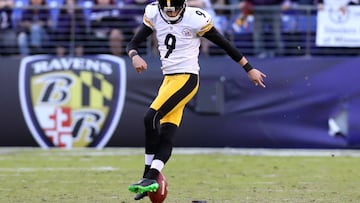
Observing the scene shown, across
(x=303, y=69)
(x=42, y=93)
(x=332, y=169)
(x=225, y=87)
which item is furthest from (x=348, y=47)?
(x=42, y=93)

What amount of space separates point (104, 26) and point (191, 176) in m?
5.76

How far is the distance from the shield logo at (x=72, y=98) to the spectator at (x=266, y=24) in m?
2.40

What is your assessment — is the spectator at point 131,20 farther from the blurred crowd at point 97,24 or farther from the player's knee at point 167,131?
the player's knee at point 167,131

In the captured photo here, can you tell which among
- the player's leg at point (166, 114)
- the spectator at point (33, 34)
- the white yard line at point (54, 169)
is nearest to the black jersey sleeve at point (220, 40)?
the player's leg at point (166, 114)

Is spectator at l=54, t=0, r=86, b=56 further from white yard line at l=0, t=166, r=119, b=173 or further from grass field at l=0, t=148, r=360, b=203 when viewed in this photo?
white yard line at l=0, t=166, r=119, b=173

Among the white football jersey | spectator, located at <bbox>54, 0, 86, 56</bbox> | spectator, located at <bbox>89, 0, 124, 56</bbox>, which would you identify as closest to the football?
→ the white football jersey

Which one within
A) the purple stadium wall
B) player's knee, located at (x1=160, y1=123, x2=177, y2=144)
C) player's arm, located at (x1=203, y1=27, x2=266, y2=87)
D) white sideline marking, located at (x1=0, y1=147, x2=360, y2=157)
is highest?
player's arm, located at (x1=203, y1=27, x2=266, y2=87)

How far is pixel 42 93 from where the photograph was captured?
1448 cm

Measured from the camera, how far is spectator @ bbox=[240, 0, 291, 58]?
1502cm

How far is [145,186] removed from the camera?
720cm

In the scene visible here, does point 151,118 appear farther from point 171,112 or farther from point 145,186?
point 145,186

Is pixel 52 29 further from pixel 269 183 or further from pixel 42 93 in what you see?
pixel 269 183

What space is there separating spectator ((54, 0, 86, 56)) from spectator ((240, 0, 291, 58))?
9.93 ft

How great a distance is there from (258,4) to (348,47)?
1.78 meters
